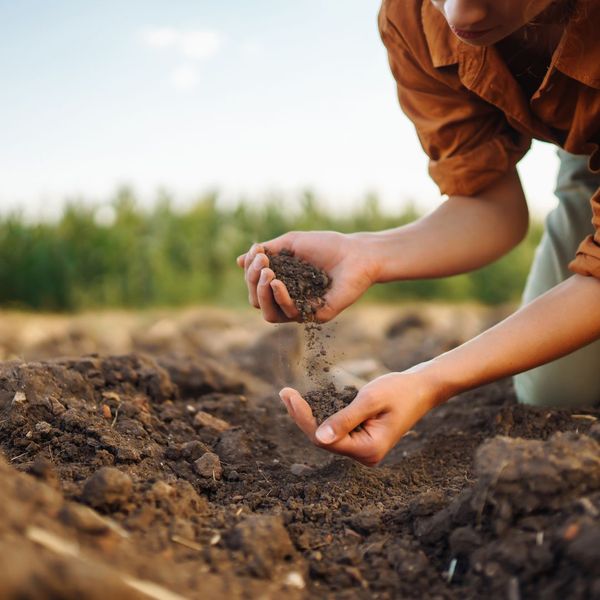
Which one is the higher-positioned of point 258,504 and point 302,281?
point 302,281

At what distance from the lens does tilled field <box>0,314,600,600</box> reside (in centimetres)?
123

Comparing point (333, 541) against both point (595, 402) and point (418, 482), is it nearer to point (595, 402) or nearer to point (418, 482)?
point (418, 482)

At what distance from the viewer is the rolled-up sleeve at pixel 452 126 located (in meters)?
2.33

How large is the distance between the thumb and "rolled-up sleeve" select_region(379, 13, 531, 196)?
1001mm

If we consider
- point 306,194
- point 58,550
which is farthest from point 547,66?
point 306,194

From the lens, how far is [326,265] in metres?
2.32

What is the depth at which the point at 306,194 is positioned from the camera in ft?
21.7

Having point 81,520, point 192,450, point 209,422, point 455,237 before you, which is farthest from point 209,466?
point 455,237

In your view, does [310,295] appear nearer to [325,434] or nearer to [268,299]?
[268,299]

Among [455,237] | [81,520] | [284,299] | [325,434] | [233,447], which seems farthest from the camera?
[455,237]

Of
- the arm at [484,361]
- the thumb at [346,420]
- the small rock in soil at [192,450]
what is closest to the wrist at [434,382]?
the arm at [484,361]

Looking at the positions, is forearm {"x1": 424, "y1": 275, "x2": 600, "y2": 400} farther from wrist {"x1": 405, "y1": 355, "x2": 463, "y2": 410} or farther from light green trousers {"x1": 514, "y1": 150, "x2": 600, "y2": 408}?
light green trousers {"x1": 514, "y1": 150, "x2": 600, "y2": 408}

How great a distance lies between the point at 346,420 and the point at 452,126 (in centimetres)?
113

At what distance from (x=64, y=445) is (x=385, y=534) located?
0.86 metres
